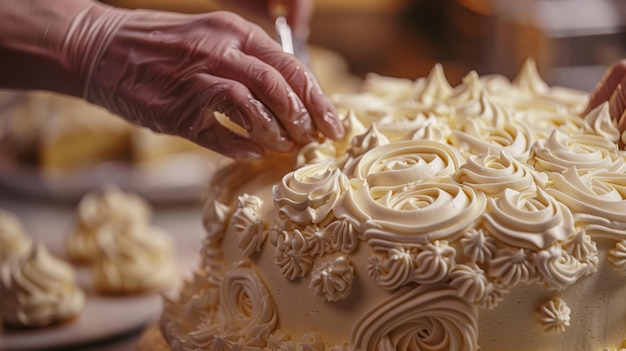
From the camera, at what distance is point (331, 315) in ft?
5.32

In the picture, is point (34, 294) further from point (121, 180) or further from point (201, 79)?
point (121, 180)

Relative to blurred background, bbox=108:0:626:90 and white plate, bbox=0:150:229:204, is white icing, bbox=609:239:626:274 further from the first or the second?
blurred background, bbox=108:0:626:90

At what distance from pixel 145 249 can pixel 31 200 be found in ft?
3.46

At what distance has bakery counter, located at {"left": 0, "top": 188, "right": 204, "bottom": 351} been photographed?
247cm

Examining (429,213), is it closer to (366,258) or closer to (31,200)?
(366,258)

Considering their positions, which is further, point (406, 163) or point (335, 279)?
point (406, 163)

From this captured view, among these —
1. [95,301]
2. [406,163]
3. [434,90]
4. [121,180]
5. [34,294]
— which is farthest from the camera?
[121,180]

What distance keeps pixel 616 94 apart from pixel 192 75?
97 centimetres

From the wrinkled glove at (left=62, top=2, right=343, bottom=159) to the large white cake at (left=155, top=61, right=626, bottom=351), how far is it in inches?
4.0

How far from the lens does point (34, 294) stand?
2494mm

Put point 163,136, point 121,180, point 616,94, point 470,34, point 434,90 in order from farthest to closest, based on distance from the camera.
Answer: point 470,34 → point 163,136 → point 121,180 → point 434,90 → point 616,94

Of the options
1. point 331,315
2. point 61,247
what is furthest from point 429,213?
point 61,247

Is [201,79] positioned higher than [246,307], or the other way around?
[201,79]

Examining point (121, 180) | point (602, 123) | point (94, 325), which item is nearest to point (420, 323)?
point (602, 123)
